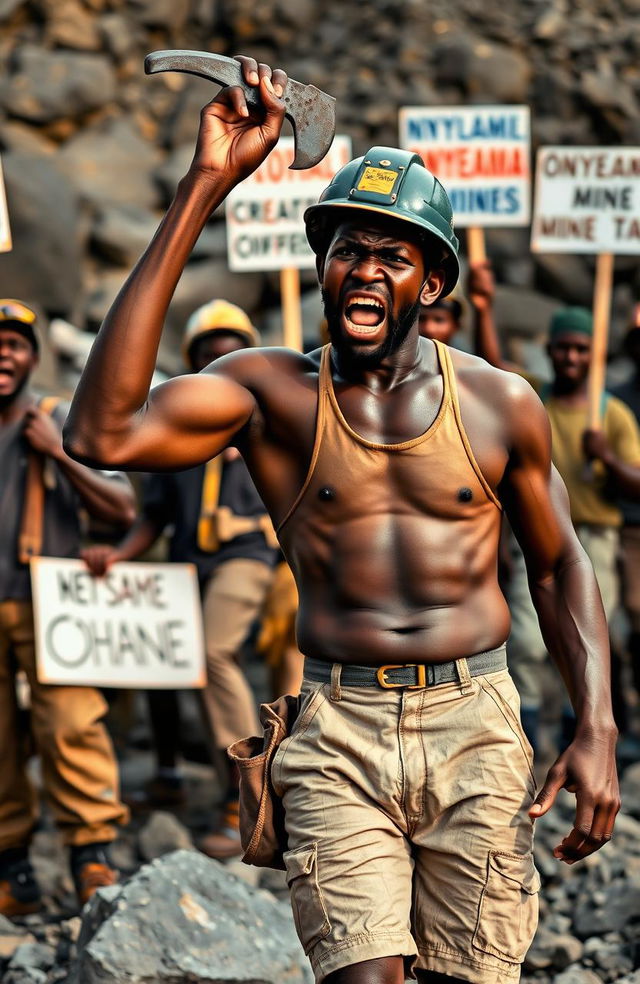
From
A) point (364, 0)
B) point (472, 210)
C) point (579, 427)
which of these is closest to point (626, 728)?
point (579, 427)

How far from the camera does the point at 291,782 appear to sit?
159 inches

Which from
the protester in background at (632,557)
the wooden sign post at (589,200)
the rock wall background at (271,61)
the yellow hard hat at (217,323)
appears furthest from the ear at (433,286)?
the rock wall background at (271,61)

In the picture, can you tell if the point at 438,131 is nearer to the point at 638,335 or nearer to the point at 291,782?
the point at 638,335

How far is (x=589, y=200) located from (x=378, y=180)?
5626 millimetres

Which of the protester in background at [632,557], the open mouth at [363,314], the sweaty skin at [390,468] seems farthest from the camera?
the protester in background at [632,557]

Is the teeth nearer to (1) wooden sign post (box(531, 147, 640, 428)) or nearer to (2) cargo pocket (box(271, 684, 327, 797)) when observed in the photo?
(2) cargo pocket (box(271, 684, 327, 797))

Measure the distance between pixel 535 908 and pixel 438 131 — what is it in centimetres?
627

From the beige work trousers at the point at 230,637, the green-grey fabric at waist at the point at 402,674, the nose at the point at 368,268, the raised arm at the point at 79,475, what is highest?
the nose at the point at 368,268

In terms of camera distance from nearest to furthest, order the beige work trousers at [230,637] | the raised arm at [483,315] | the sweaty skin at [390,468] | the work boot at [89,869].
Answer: the sweaty skin at [390,468] → the work boot at [89,869] → the beige work trousers at [230,637] → the raised arm at [483,315]

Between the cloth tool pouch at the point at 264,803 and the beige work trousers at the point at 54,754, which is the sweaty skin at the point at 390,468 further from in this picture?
the beige work trousers at the point at 54,754

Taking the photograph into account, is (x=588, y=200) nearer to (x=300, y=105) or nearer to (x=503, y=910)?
(x=300, y=105)

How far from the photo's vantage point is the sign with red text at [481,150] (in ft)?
30.8

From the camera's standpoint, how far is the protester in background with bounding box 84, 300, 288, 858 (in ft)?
25.1

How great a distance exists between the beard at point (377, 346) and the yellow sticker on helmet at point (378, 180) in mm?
290
